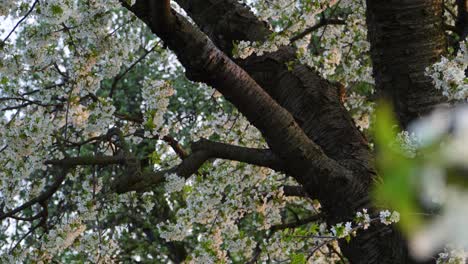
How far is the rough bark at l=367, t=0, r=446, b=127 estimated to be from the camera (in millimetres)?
3367

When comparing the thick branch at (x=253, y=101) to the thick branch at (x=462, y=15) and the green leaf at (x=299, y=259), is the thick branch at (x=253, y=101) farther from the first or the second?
the thick branch at (x=462, y=15)

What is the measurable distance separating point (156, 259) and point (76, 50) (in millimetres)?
7039

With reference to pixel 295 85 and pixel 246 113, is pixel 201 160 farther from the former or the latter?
pixel 295 85

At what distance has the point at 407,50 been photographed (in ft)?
11.3

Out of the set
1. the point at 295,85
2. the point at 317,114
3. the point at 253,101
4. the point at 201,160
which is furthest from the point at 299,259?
the point at 295,85

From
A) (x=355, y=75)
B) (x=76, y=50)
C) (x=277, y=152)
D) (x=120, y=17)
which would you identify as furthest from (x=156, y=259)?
(x=277, y=152)

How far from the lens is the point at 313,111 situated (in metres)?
3.86

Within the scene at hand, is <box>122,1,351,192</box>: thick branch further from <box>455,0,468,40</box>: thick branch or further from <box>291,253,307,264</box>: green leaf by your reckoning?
<box>455,0,468,40</box>: thick branch

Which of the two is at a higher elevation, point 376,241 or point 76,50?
point 76,50

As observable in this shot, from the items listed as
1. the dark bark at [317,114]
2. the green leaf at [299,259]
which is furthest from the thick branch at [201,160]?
the green leaf at [299,259]

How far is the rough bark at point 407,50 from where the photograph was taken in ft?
11.0

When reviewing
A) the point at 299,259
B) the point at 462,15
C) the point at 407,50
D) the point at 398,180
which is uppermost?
the point at 462,15

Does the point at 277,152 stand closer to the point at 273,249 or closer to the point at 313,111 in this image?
the point at 313,111

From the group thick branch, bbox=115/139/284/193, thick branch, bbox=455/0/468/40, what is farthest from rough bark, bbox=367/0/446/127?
thick branch, bbox=455/0/468/40
